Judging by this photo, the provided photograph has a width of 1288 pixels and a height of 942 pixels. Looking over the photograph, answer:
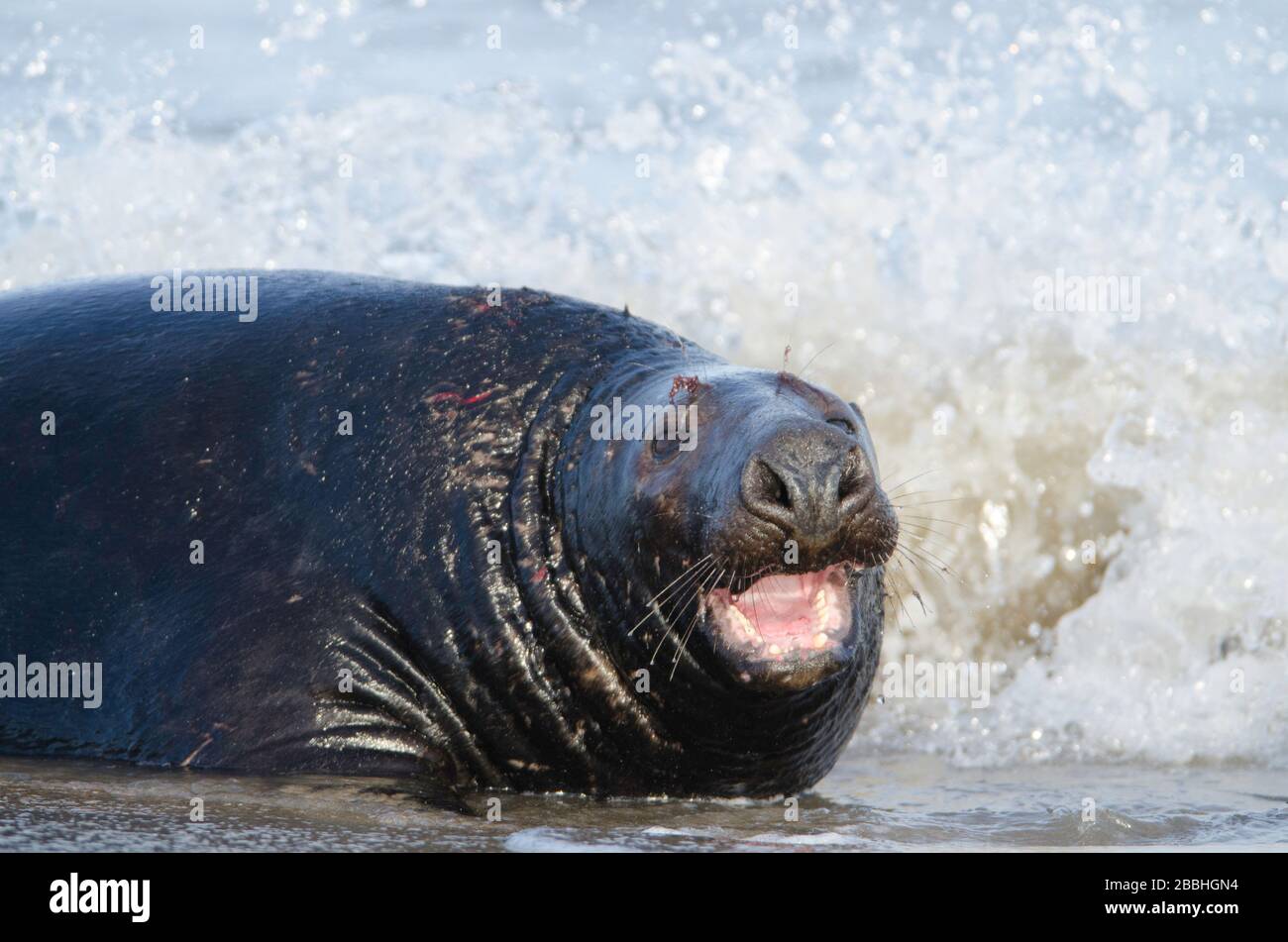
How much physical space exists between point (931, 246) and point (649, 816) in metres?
6.58

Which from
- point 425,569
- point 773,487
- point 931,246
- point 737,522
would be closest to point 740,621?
point 737,522

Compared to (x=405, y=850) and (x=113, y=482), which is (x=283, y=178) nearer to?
(x=113, y=482)

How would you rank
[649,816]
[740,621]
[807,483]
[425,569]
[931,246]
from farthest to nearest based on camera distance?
[931,246], [425,569], [649,816], [740,621], [807,483]

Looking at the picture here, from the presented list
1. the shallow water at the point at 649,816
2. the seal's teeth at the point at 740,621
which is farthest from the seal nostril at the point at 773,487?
the shallow water at the point at 649,816

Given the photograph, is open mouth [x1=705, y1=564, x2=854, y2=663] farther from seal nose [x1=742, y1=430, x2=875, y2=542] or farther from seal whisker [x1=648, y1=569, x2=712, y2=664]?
seal nose [x1=742, y1=430, x2=875, y2=542]

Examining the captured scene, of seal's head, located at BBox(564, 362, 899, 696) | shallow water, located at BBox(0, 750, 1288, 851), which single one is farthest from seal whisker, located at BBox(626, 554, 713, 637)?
shallow water, located at BBox(0, 750, 1288, 851)

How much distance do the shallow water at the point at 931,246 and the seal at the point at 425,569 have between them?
0.98ft

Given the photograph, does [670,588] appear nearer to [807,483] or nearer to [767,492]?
[767,492]

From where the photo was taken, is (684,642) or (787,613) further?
(684,642)

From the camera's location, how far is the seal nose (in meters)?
5.12

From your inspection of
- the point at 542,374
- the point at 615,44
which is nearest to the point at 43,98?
the point at 615,44

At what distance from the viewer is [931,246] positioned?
37.4 feet

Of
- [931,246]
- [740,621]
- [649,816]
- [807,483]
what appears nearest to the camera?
[807,483]

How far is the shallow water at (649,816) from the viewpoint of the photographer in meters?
4.64
